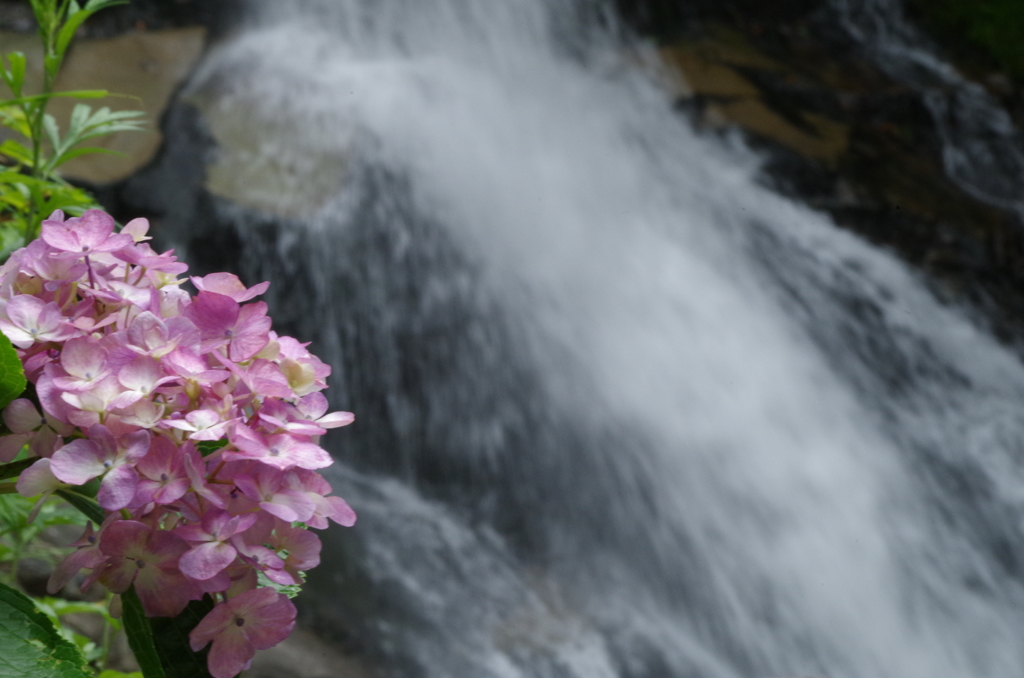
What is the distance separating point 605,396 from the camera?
3500 mm

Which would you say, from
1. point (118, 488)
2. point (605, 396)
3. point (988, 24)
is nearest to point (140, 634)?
point (118, 488)

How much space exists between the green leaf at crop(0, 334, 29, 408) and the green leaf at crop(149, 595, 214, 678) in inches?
8.4

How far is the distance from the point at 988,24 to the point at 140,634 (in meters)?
8.05

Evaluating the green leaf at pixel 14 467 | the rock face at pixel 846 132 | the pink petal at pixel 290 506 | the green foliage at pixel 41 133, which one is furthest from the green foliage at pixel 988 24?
the green leaf at pixel 14 467

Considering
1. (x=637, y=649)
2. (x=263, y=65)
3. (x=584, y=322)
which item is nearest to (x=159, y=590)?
(x=637, y=649)

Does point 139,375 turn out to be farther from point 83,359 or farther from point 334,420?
point 334,420

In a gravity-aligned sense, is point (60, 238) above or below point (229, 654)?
above

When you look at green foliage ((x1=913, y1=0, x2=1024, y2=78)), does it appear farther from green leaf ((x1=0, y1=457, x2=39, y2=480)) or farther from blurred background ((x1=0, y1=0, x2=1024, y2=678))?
green leaf ((x1=0, y1=457, x2=39, y2=480))

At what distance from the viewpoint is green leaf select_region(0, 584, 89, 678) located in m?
0.61

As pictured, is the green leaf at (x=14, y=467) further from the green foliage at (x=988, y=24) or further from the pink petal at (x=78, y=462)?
the green foliage at (x=988, y=24)

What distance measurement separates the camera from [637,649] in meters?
2.63

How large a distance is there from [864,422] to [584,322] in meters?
1.42

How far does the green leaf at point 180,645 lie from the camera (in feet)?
2.05

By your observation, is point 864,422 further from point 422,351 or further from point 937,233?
point 422,351
